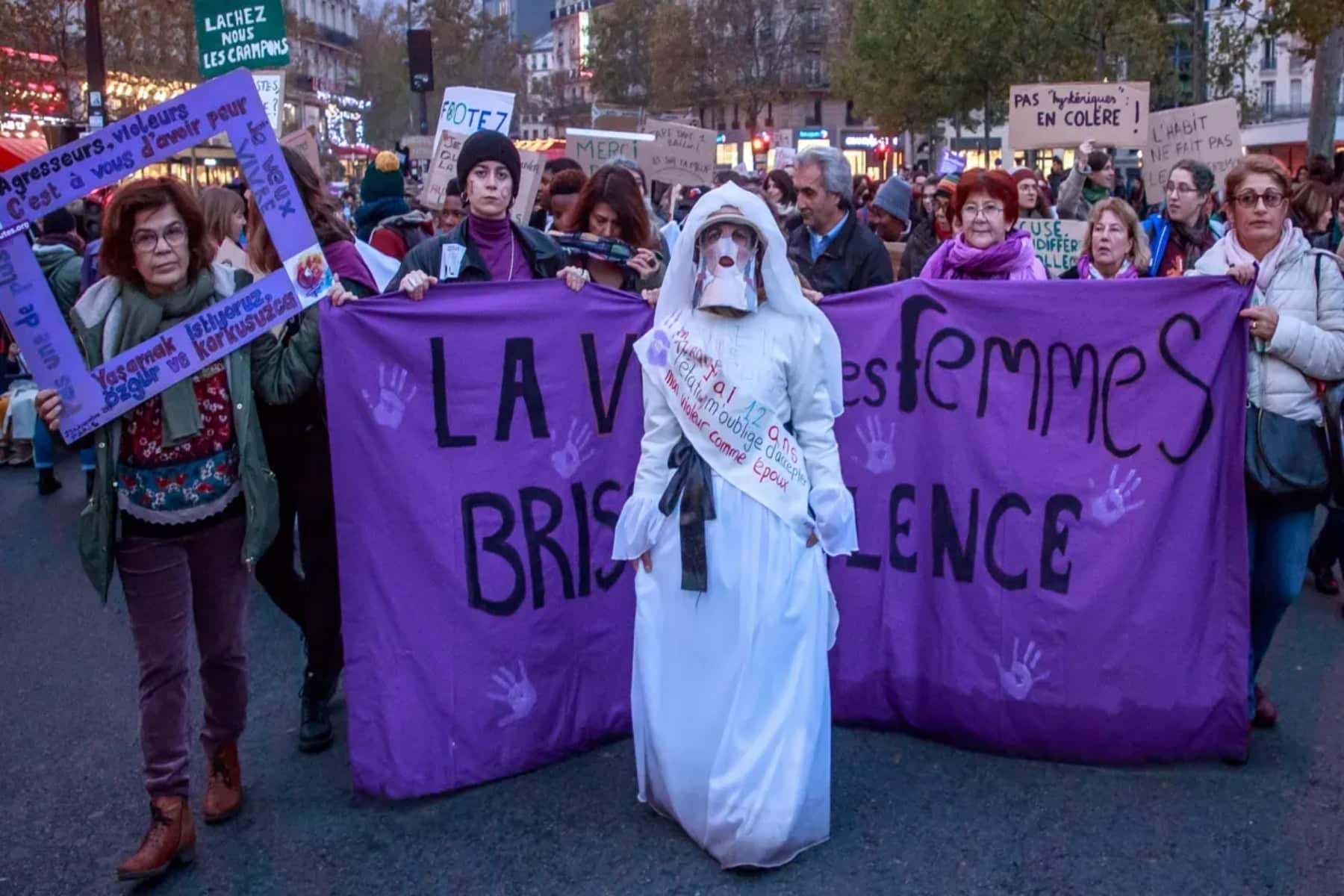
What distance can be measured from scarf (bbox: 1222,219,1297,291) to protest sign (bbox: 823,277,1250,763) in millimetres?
252

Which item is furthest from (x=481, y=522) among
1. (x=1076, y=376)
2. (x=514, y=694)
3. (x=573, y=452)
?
(x=1076, y=376)

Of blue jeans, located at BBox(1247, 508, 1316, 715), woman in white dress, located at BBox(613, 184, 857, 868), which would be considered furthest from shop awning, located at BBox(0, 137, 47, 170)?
blue jeans, located at BBox(1247, 508, 1316, 715)

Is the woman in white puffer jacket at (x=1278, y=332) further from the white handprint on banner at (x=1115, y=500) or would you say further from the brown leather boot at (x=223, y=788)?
the brown leather boot at (x=223, y=788)

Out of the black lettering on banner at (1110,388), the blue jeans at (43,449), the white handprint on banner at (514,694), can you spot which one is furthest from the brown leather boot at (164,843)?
the blue jeans at (43,449)

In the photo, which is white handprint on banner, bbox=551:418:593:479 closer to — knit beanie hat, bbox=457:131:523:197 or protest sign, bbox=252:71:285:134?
knit beanie hat, bbox=457:131:523:197

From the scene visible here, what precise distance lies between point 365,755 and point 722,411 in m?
1.58

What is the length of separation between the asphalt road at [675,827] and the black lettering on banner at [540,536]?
0.61 m

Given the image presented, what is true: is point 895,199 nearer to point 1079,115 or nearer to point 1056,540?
point 1079,115

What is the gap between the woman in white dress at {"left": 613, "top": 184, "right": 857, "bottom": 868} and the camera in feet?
13.0

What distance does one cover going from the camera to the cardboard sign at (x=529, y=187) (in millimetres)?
8648

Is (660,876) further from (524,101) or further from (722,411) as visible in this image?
(524,101)

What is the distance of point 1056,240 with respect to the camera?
358 inches

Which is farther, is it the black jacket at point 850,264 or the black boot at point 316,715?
the black jacket at point 850,264

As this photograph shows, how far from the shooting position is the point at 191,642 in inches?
258
